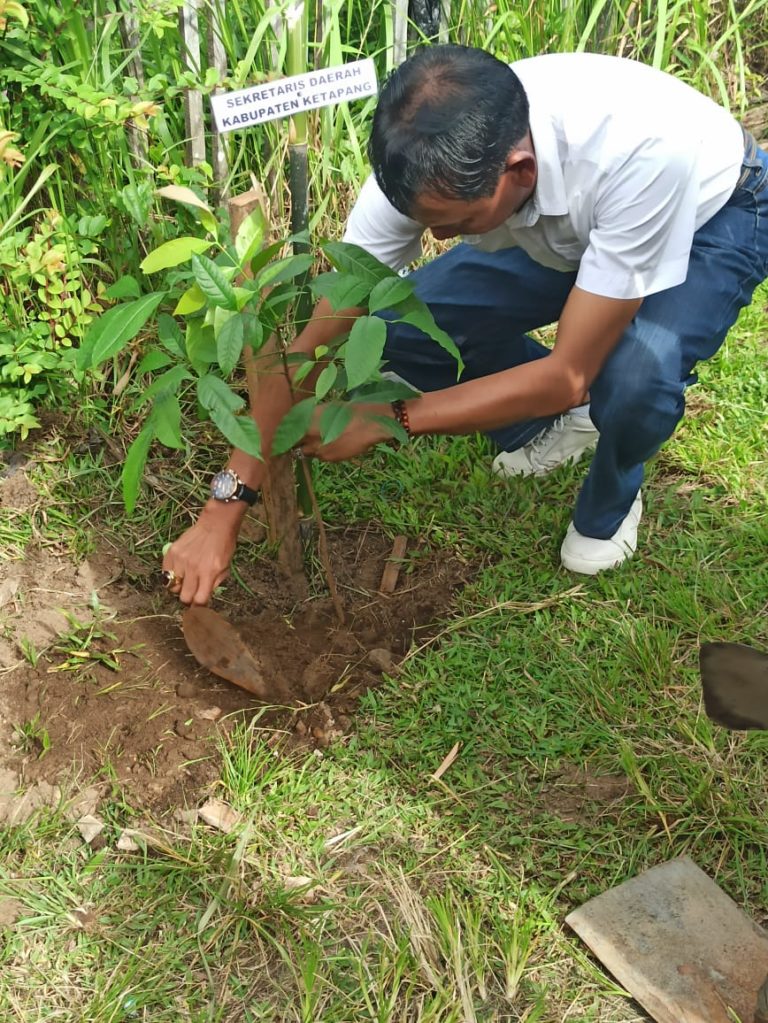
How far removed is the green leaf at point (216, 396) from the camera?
5.46ft

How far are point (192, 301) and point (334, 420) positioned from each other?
1.05ft

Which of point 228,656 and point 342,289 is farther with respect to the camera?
point 228,656

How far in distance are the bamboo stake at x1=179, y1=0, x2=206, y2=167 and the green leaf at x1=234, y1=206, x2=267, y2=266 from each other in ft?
2.74

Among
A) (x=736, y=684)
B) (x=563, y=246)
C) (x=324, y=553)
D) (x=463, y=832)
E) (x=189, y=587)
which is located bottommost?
(x=463, y=832)

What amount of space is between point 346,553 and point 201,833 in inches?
33.1

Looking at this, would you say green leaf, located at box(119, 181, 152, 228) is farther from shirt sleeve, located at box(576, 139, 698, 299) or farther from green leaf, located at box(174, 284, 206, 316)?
shirt sleeve, located at box(576, 139, 698, 299)

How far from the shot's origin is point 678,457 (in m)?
2.77

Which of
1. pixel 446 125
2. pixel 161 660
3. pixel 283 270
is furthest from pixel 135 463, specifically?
pixel 446 125

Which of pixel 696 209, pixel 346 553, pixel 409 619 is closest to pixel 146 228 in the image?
pixel 346 553

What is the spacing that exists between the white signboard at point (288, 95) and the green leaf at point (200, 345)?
17.4 inches

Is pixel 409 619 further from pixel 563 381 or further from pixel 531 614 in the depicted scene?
pixel 563 381

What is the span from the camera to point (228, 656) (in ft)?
7.11

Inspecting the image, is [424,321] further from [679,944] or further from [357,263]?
[679,944]

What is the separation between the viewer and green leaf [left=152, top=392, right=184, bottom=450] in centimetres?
172
